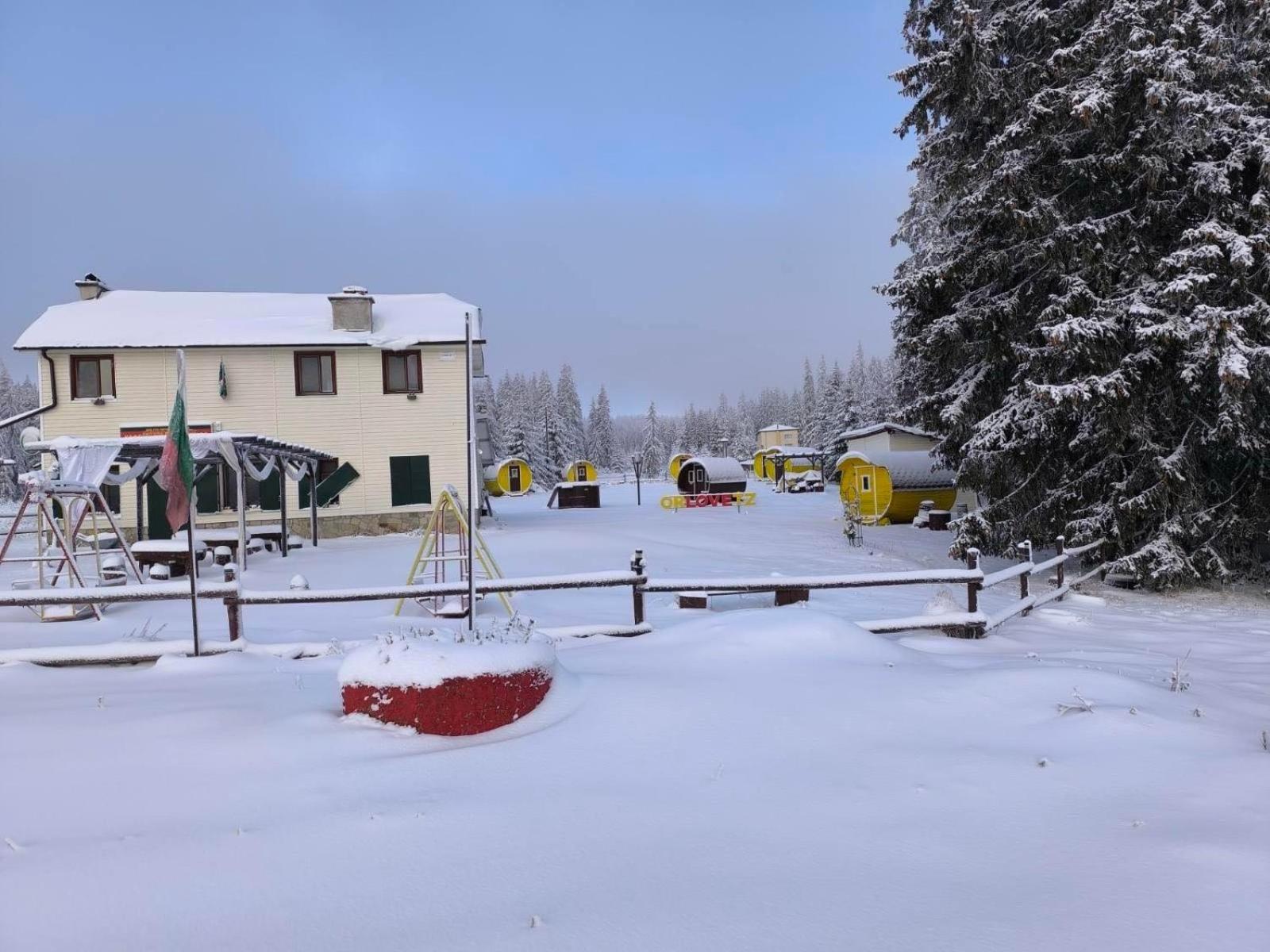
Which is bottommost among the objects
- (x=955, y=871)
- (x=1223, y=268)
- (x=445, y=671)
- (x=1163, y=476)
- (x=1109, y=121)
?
(x=955, y=871)

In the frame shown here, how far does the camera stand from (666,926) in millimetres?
2959

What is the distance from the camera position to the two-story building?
22719 millimetres

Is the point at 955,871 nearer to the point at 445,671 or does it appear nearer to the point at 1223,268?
the point at 445,671

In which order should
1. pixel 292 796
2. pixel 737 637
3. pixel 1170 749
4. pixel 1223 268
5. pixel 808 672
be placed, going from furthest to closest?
pixel 1223 268 → pixel 737 637 → pixel 808 672 → pixel 1170 749 → pixel 292 796

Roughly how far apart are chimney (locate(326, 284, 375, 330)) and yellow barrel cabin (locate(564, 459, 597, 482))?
21.8m

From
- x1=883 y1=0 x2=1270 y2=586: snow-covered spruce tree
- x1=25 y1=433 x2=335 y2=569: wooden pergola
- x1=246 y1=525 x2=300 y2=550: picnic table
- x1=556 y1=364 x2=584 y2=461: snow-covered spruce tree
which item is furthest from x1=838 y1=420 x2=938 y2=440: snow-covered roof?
x1=556 y1=364 x2=584 y2=461: snow-covered spruce tree

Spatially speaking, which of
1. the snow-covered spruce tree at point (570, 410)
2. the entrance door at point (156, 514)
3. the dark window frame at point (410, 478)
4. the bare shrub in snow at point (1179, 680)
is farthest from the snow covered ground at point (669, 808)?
the snow-covered spruce tree at point (570, 410)

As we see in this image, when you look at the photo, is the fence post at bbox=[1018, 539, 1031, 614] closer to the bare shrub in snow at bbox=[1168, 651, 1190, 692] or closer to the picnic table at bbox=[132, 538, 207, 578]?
the bare shrub in snow at bbox=[1168, 651, 1190, 692]

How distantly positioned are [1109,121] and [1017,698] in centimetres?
1203

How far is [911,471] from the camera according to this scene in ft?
87.0

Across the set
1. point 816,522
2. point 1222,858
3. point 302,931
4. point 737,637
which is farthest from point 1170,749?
point 816,522

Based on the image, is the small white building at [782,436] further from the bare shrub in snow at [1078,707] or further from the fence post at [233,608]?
the bare shrub in snow at [1078,707]

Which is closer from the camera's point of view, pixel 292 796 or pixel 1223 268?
pixel 292 796

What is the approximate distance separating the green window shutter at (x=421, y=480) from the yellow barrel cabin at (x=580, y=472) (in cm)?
2098
